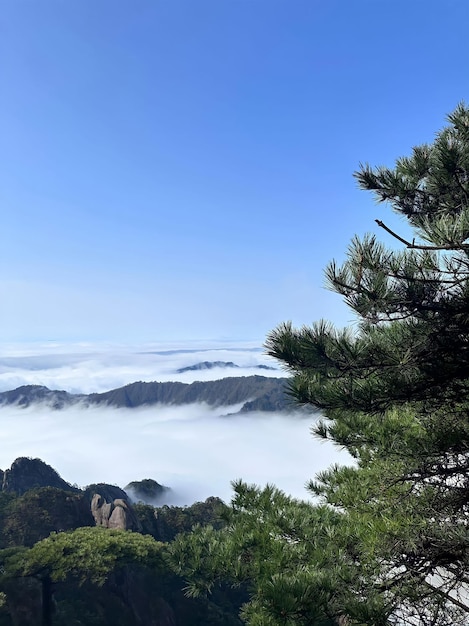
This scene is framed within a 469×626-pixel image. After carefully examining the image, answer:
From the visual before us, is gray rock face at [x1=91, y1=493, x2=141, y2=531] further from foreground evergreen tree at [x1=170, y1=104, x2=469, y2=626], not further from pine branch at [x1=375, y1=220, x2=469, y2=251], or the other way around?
A: pine branch at [x1=375, y1=220, x2=469, y2=251]

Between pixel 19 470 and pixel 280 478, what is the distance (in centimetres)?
16486

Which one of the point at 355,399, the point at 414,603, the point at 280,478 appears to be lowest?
the point at 280,478

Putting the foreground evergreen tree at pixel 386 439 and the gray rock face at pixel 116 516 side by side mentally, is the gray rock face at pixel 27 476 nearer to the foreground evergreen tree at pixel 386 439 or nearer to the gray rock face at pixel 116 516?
the gray rock face at pixel 116 516

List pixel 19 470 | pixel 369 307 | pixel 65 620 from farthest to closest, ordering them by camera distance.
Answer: pixel 19 470
pixel 65 620
pixel 369 307

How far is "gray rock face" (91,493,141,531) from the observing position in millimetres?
31750

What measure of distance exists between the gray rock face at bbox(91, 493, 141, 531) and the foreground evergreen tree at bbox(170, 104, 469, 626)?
30453mm

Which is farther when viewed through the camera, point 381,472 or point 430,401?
point 381,472

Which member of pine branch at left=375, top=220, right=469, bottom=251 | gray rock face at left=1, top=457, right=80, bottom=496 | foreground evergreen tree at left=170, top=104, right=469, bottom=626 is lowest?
gray rock face at left=1, top=457, right=80, bottom=496

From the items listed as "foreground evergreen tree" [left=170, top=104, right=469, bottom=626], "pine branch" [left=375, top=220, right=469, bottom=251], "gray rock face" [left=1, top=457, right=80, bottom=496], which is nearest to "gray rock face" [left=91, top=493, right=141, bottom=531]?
"gray rock face" [left=1, top=457, right=80, bottom=496]

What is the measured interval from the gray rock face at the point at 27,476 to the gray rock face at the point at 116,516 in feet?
52.8

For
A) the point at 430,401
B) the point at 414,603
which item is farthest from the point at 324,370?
the point at 414,603

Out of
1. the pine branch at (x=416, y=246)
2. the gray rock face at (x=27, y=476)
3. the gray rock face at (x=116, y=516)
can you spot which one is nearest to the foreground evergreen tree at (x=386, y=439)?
the pine branch at (x=416, y=246)

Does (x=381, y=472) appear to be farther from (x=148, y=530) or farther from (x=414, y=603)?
(x=148, y=530)

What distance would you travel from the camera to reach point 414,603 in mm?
4078
